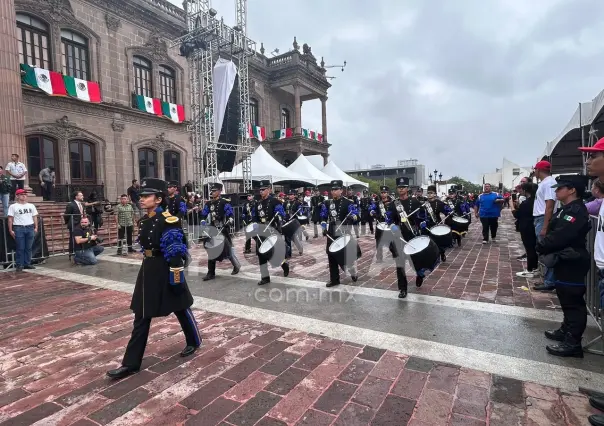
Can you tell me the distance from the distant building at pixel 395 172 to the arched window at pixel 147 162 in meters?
79.4

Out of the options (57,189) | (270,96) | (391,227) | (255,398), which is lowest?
(255,398)

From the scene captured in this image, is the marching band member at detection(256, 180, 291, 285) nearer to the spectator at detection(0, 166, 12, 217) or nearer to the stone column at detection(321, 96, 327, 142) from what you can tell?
the spectator at detection(0, 166, 12, 217)

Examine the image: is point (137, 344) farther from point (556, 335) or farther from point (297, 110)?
point (297, 110)

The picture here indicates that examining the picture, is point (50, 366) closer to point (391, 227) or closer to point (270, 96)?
point (391, 227)

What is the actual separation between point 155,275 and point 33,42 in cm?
1845

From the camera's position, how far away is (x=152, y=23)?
68.6 ft

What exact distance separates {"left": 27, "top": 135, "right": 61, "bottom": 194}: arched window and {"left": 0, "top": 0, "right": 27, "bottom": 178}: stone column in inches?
120

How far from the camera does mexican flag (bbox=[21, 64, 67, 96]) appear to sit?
15438 millimetres

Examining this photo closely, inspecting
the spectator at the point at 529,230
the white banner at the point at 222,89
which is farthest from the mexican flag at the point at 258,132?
the spectator at the point at 529,230

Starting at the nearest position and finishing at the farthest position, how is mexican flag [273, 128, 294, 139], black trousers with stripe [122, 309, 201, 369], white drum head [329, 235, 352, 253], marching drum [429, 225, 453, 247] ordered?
black trousers with stripe [122, 309, 201, 369]
white drum head [329, 235, 352, 253]
marching drum [429, 225, 453, 247]
mexican flag [273, 128, 294, 139]

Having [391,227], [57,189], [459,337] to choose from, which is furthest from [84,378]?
[57,189]

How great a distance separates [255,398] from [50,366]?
230 cm

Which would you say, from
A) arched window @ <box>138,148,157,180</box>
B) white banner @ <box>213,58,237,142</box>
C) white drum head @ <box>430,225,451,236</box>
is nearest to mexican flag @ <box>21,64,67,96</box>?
arched window @ <box>138,148,157,180</box>

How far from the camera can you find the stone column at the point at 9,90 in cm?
1290
